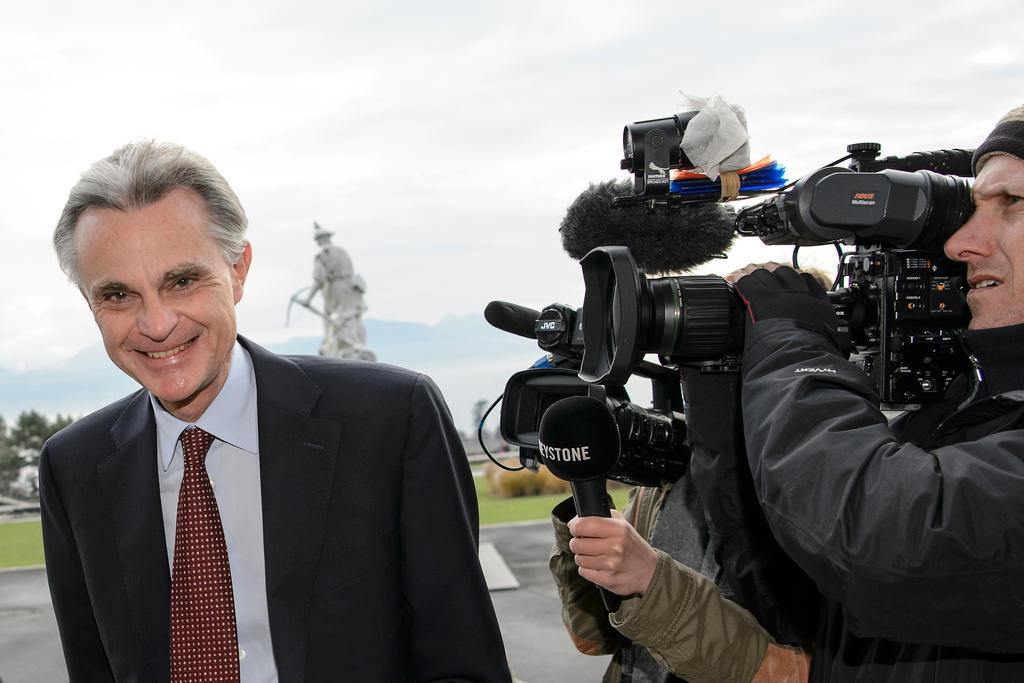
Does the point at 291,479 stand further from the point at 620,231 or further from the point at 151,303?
the point at 620,231

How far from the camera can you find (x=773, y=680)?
135cm

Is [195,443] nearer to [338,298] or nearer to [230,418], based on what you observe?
[230,418]

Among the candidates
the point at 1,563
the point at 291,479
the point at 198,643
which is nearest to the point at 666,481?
the point at 291,479

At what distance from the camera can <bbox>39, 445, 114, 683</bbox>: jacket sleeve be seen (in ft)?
4.41

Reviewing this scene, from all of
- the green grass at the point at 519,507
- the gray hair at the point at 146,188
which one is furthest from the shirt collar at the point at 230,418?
the green grass at the point at 519,507

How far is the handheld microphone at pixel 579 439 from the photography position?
3.74 ft

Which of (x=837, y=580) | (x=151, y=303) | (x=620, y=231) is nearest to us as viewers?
(x=837, y=580)

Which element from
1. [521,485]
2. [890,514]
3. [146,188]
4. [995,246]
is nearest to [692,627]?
[890,514]

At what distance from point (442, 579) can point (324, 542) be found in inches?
7.1

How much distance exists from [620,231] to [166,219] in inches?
28.5

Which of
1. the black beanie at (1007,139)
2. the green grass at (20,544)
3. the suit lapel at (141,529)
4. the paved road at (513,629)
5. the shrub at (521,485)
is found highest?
the black beanie at (1007,139)

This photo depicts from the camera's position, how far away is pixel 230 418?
131 cm

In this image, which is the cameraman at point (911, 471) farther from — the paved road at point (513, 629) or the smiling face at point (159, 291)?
the paved road at point (513, 629)

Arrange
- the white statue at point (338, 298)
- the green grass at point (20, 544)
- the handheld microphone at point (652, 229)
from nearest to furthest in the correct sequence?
the handheld microphone at point (652, 229) < the green grass at point (20, 544) < the white statue at point (338, 298)
